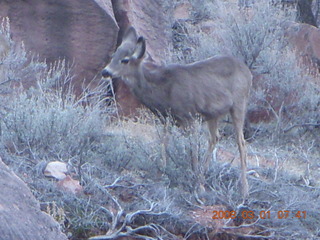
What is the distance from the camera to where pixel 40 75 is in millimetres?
12117

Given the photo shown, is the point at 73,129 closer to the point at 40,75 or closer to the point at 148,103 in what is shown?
the point at 148,103

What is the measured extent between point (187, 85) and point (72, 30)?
488cm

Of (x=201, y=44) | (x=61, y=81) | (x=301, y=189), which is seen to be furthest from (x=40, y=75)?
(x=301, y=189)

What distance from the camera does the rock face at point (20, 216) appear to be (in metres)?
4.19

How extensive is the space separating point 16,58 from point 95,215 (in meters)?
4.13

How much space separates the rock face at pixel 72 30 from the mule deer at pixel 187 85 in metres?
3.91

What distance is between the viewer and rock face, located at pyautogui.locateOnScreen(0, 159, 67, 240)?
419 cm

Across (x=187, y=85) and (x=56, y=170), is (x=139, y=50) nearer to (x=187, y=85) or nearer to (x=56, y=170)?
(x=187, y=85)

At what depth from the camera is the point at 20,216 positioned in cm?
441

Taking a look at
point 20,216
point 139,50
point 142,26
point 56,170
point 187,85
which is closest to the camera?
point 20,216

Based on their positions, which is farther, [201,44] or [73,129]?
[201,44]
